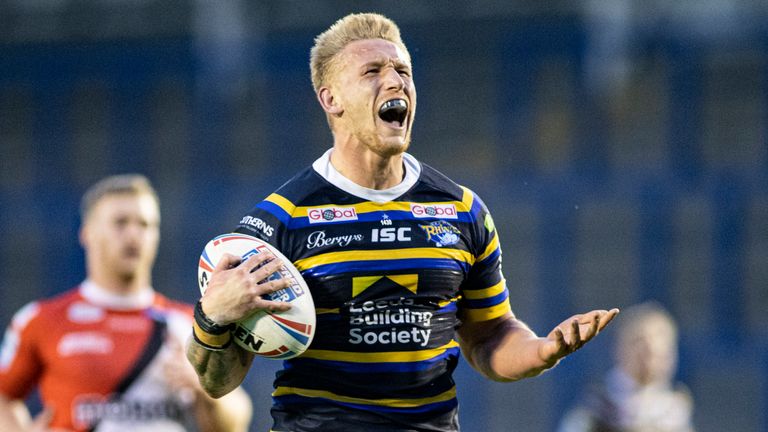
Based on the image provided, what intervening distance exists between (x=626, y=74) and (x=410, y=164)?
12.6 meters

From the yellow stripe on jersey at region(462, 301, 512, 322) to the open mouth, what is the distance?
0.71 meters

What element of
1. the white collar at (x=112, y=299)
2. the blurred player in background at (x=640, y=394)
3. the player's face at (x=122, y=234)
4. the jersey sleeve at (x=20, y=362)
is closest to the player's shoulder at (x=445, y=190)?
the player's face at (x=122, y=234)

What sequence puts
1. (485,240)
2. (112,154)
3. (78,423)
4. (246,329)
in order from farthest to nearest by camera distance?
(112,154) < (78,423) < (485,240) < (246,329)

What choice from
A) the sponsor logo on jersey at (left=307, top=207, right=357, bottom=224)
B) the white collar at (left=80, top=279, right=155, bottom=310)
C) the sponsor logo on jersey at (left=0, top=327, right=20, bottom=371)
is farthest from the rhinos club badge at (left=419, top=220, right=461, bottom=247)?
the sponsor logo on jersey at (left=0, top=327, right=20, bottom=371)

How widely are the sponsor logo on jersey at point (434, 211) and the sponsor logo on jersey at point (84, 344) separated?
2.74m

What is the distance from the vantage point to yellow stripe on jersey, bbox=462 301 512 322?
4.09m

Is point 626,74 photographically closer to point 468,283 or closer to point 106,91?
point 106,91

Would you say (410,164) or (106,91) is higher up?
(410,164)

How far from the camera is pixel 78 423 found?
19.3 feet

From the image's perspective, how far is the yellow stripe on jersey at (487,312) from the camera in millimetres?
4094

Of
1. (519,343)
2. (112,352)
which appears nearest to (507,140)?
(112,352)

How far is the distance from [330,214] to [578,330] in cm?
83

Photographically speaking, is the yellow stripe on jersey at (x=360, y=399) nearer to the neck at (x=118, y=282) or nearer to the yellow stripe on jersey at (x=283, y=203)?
the yellow stripe on jersey at (x=283, y=203)

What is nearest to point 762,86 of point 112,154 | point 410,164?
point 112,154
